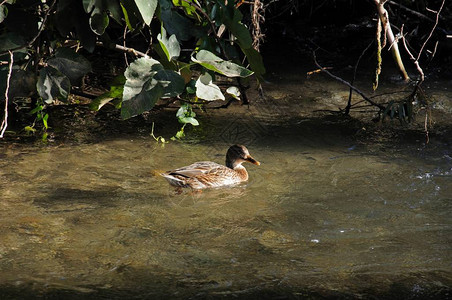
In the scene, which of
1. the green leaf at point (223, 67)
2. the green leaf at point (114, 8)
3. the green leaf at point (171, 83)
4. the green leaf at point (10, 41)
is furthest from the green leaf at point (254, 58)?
the green leaf at point (10, 41)

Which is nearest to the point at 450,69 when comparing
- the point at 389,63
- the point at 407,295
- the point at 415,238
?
the point at 389,63

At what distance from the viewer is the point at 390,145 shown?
7.37 m


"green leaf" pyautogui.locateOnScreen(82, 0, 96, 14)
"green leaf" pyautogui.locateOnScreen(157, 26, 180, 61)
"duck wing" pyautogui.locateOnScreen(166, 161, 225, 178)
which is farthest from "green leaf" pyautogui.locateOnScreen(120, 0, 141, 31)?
"duck wing" pyautogui.locateOnScreen(166, 161, 225, 178)

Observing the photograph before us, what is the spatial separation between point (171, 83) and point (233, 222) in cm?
143

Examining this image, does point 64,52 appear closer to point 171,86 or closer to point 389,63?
point 171,86

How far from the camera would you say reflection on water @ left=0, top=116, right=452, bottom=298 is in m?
4.67

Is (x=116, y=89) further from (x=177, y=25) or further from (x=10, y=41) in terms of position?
(x=10, y=41)

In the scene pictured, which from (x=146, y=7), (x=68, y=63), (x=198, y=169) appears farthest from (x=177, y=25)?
(x=198, y=169)

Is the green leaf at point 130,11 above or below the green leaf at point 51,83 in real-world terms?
above

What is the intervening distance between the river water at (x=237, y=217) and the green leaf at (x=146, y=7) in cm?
167

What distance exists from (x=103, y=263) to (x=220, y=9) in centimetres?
207

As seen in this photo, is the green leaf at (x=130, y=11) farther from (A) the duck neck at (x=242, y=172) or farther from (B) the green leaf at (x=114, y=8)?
(A) the duck neck at (x=242, y=172)

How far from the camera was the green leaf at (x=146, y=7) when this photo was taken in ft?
14.5

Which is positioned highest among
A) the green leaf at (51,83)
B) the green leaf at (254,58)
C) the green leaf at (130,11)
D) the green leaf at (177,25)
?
the green leaf at (130,11)
